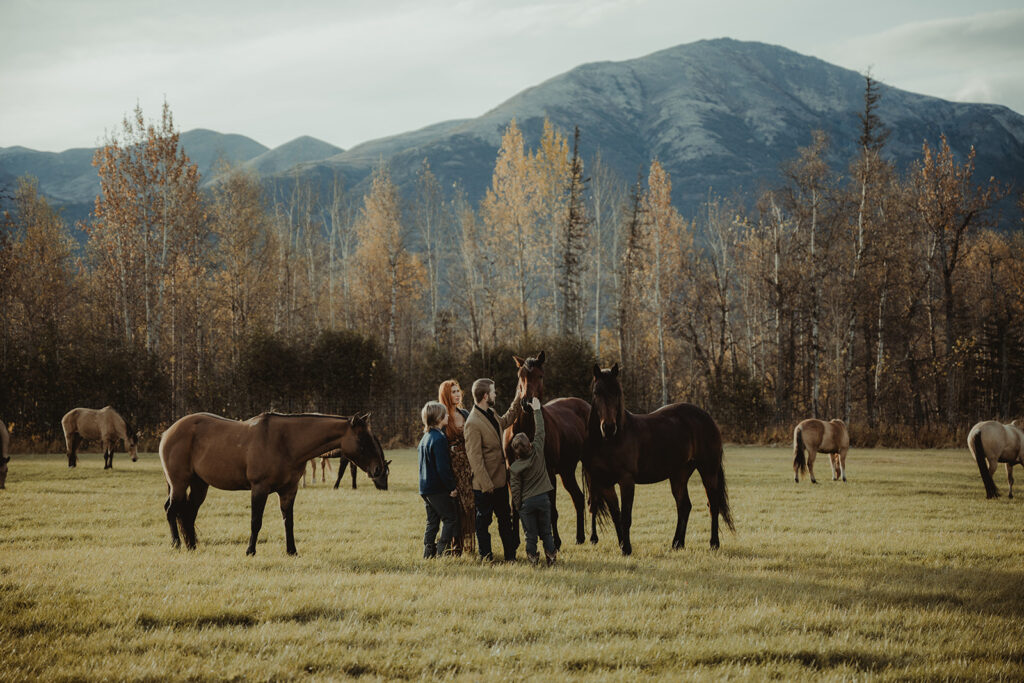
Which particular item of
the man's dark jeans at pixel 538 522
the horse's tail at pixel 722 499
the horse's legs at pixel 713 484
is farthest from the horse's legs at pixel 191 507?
the horse's tail at pixel 722 499

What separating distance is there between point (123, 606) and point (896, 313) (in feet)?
133

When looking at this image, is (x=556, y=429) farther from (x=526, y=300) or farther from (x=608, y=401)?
(x=526, y=300)

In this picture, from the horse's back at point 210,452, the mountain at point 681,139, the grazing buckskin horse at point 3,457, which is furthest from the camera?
the mountain at point 681,139

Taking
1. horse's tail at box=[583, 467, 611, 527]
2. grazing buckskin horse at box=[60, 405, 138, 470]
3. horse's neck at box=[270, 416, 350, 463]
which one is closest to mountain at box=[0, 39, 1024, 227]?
grazing buckskin horse at box=[60, 405, 138, 470]

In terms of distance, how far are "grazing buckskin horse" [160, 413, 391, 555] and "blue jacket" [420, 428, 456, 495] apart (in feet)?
3.35

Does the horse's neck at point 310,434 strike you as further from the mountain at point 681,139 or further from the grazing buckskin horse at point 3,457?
the mountain at point 681,139

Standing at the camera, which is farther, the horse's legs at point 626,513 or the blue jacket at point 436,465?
the horse's legs at point 626,513

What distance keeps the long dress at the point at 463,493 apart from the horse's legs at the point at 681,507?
8.97 ft

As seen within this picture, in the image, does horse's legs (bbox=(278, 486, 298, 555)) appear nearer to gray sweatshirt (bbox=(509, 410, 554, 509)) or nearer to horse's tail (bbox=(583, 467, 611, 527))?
gray sweatshirt (bbox=(509, 410, 554, 509))

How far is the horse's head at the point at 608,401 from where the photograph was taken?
7.88 meters

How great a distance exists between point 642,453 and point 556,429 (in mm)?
1140

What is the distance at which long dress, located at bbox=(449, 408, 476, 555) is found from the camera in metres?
7.64

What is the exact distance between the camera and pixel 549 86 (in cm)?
19188

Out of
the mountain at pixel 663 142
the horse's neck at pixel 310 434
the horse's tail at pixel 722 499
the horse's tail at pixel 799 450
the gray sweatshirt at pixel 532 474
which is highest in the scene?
the mountain at pixel 663 142
